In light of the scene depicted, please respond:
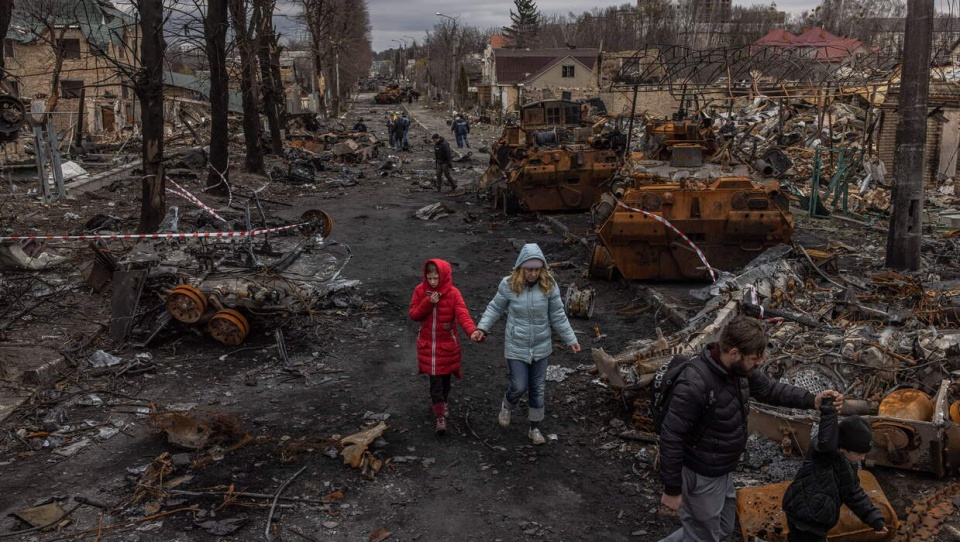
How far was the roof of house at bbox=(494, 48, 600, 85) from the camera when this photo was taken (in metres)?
58.3

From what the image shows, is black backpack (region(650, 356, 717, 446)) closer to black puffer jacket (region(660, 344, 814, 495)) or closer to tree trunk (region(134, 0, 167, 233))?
black puffer jacket (region(660, 344, 814, 495))

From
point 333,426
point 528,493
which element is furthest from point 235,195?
point 528,493

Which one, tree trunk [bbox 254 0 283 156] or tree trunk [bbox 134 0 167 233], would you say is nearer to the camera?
tree trunk [bbox 134 0 167 233]

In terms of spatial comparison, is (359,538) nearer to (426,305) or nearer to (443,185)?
(426,305)

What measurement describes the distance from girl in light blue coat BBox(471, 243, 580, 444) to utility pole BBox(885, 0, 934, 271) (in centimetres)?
643

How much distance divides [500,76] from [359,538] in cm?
5749

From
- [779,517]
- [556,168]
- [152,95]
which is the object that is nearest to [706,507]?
[779,517]

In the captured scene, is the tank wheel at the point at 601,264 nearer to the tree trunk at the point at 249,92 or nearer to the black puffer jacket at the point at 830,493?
the black puffer jacket at the point at 830,493

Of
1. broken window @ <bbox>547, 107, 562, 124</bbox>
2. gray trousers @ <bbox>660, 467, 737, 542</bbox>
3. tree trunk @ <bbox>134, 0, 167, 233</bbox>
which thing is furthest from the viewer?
broken window @ <bbox>547, 107, 562, 124</bbox>

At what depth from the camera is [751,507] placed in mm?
4570

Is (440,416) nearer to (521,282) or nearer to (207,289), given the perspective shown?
(521,282)

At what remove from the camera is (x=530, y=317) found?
5746 mm

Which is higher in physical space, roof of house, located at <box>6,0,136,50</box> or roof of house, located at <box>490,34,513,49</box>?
roof of house, located at <box>490,34,513,49</box>

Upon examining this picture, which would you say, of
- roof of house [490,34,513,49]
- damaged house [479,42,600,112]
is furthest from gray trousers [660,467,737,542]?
roof of house [490,34,513,49]
